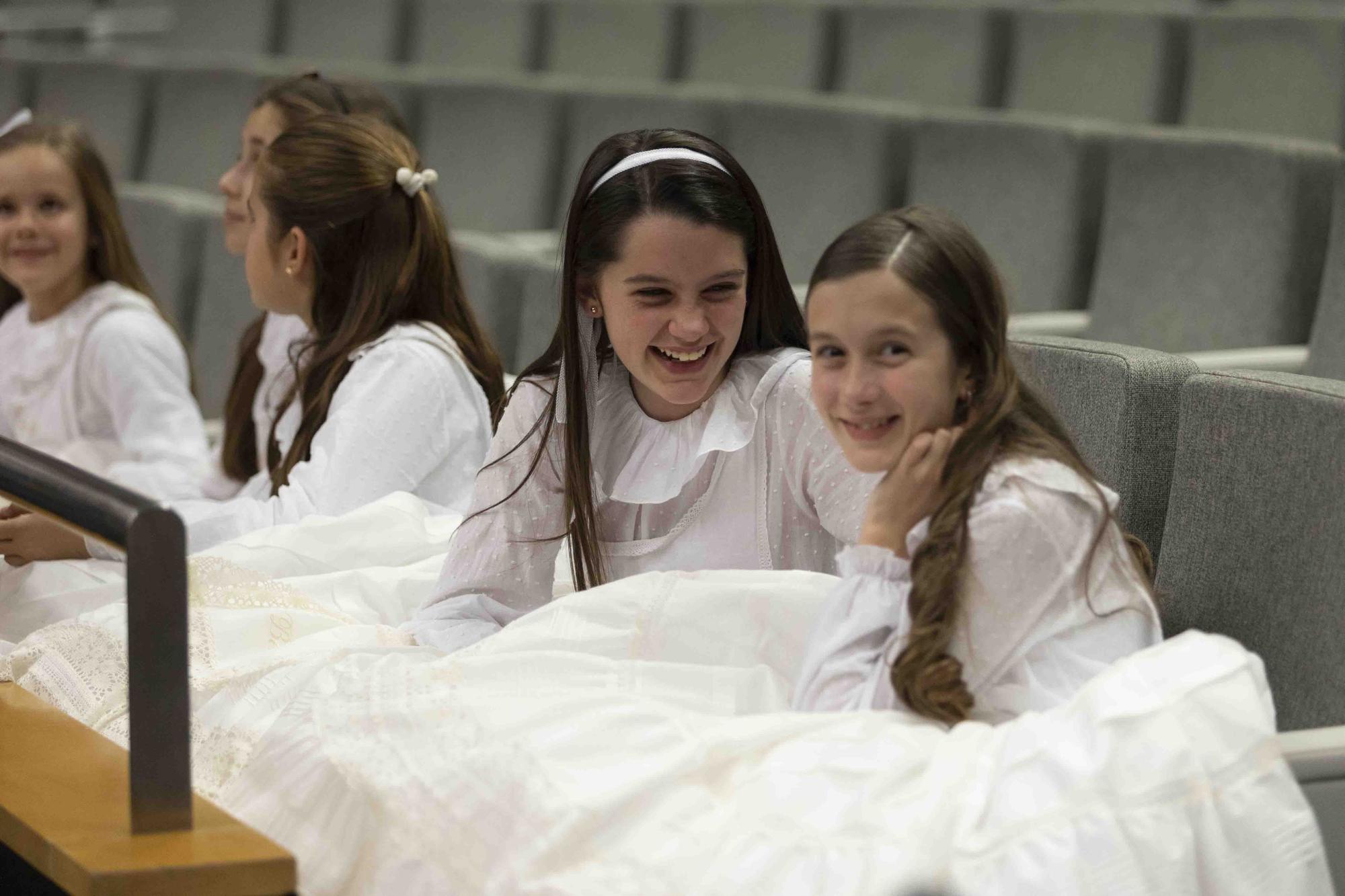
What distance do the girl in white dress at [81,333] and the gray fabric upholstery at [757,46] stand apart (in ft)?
4.49

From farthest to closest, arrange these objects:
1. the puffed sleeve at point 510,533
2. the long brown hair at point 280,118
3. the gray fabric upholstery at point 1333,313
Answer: the long brown hair at point 280,118, the gray fabric upholstery at point 1333,313, the puffed sleeve at point 510,533

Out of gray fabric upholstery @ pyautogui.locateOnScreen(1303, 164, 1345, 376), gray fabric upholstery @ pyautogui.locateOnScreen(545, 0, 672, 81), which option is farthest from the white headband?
gray fabric upholstery @ pyautogui.locateOnScreen(545, 0, 672, 81)

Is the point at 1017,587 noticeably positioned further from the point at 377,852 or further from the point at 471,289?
the point at 471,289

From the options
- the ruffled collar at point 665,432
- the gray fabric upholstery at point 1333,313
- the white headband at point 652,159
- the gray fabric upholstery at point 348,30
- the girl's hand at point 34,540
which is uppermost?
the gray fabric upholstery at point 348,30

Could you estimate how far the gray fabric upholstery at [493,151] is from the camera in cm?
304

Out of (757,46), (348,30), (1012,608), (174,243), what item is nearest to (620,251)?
(1012,608)

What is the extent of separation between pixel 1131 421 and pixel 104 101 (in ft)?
9.80

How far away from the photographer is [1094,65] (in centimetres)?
278

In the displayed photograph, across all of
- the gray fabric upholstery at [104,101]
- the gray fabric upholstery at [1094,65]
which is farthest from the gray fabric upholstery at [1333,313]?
the gray fabric upholstery at [104,101]

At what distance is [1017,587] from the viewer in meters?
1.05

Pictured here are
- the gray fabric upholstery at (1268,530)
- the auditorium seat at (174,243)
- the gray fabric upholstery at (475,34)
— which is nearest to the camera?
the gray fabric upholstery at (1268,530)

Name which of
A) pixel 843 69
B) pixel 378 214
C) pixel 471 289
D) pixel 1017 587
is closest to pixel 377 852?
pixel 1017 587

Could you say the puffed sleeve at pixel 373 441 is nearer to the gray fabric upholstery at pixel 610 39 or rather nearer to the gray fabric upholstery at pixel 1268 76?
the gray fabric upholstery at pixel 1268 76

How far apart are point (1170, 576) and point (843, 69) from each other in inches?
80.7
